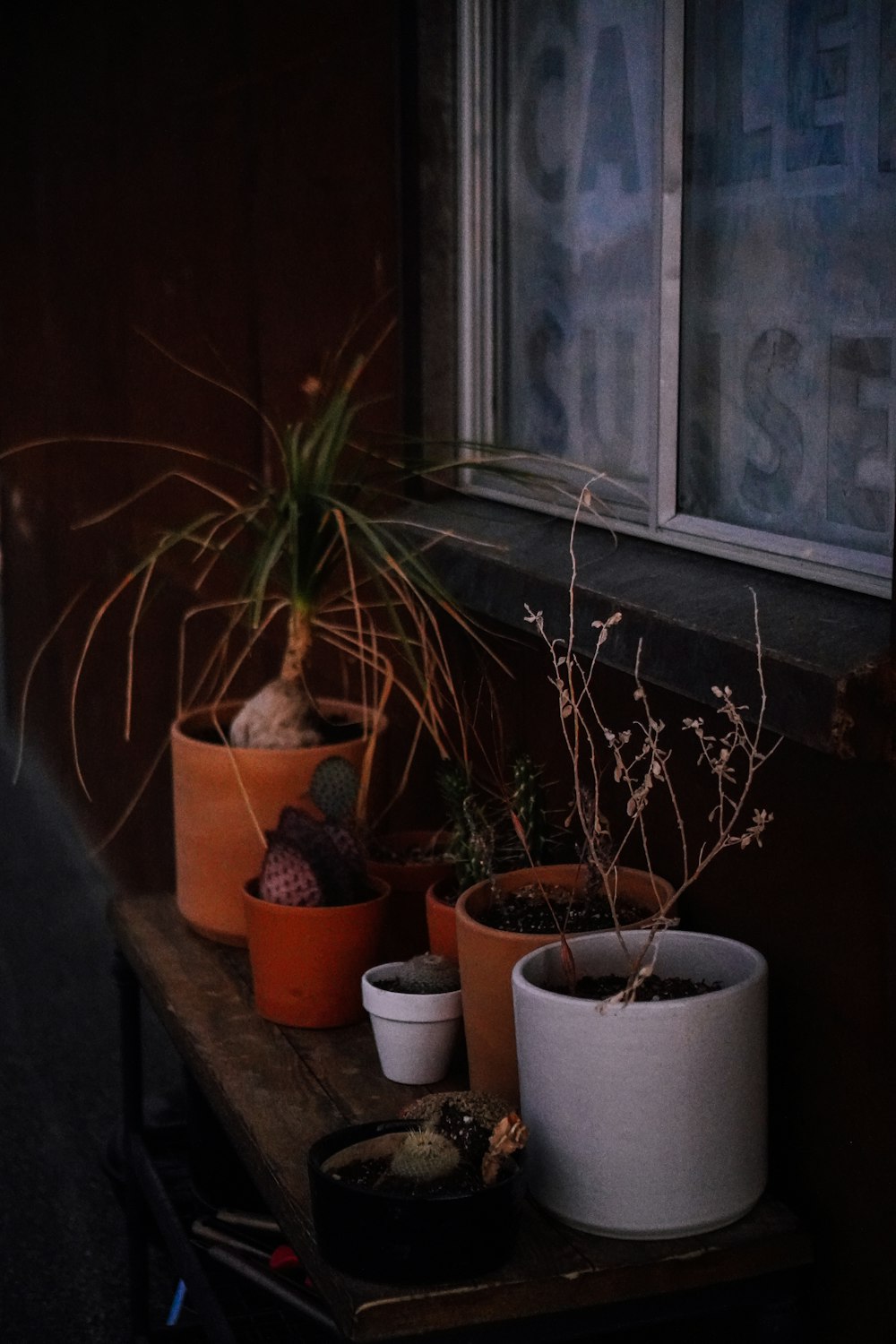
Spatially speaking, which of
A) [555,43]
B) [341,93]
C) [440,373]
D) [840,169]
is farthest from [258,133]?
[840,169]

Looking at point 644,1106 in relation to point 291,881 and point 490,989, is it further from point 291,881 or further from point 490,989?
point 291,881

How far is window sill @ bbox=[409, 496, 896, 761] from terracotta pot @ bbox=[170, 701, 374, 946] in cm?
30

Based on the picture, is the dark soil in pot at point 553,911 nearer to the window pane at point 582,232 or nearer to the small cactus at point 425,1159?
the small cactus at point 425,1159

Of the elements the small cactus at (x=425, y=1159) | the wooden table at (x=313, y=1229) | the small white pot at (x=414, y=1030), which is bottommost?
the wooden table at (x=313, y=1229)

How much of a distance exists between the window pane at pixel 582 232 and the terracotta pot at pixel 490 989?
0.58 m

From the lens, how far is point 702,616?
1634 millimetres

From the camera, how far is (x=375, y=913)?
1.88 meters

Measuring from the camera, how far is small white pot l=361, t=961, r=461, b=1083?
1709 millimetres

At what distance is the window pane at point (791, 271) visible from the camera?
1555mm

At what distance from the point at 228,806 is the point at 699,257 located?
33.7 inches

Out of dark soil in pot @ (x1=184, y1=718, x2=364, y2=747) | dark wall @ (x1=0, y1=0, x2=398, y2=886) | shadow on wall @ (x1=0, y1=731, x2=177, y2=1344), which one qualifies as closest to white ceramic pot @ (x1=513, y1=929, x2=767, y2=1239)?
dark soil in pot @ (x1=184, y1=718, x2=364, y2=747)

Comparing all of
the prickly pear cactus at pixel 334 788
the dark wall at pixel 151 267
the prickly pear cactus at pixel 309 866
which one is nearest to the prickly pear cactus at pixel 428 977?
the prickly pear cactus at pixel 309 866

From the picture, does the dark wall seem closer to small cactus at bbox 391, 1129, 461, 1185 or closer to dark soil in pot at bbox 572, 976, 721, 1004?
dark soil in pot at bbox 572, 976, 721, 1004

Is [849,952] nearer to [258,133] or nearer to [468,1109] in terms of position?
[468,1109]
